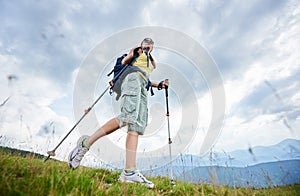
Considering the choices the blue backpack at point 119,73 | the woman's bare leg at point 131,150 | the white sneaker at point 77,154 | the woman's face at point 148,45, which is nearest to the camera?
the woman's bare leg at point 131,150

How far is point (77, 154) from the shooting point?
423cm

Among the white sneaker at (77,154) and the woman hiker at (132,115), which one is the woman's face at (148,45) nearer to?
the woman hiker at (132,115)

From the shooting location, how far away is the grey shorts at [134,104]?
393cm

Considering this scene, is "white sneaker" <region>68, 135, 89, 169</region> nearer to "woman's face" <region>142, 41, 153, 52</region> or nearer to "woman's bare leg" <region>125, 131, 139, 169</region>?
"woman's bare leg" <region>125, 131, 139, 169</region>

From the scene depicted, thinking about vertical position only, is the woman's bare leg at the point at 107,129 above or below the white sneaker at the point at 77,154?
above

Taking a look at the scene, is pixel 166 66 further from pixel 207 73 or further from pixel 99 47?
pixel 99 47

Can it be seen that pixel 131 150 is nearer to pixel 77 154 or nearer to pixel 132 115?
pixel 132 115

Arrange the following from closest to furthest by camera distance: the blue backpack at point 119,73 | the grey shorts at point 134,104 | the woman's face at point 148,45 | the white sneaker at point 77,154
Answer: the grey shorts at point 134,104 < the white sneaker at point 77,154 < the blue backpack at point 119,73 < the woman's face at point 148,45

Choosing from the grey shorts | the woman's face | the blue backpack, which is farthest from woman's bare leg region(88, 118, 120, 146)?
the woman's face

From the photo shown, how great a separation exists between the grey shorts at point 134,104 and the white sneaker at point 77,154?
3.25ft

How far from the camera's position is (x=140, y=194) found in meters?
3.10

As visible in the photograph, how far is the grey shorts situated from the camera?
3.93m

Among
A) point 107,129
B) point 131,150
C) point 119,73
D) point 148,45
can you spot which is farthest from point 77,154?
point 148,45

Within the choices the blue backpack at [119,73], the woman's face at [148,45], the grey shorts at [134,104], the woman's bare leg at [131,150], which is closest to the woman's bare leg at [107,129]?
the grey shorts at [134,104]
